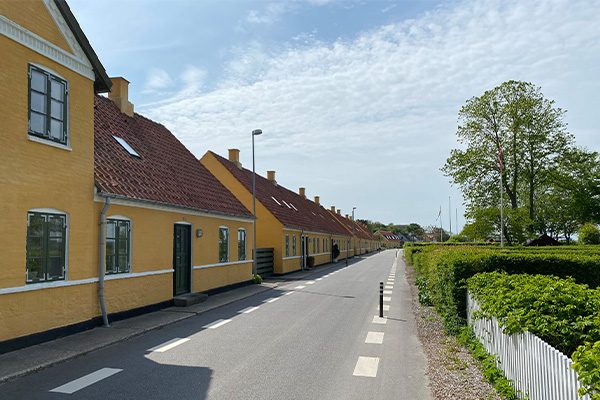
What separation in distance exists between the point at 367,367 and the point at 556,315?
129 inches

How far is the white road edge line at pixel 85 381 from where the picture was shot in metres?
6.65

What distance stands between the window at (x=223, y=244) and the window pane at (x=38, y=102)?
32.1 feet

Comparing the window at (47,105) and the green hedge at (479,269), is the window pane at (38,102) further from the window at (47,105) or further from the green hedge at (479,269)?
the green hedge at (479,269)

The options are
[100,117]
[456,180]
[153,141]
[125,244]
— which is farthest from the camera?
[456,180]

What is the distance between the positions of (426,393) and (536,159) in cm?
3721

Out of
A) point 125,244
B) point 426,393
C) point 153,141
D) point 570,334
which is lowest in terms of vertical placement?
point 426,393

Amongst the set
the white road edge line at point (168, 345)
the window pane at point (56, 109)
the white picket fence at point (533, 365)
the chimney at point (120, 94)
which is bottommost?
the white road edge line at point (168, 345)

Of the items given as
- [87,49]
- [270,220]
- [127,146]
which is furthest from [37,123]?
[270,220]

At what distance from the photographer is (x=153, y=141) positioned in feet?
60.3

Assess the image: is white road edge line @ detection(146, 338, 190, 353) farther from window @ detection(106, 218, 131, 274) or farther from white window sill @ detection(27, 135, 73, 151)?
white window sill @ detection(27, 135, 73, 151)

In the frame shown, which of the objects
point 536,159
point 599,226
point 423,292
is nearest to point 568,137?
point 536,159

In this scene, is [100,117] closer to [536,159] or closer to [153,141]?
[153,141]

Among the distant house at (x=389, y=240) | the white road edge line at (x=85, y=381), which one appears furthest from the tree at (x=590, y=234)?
the distant house at (x=389, y=240)

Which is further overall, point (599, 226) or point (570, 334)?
point (599, 226)
